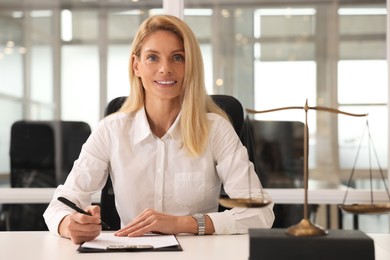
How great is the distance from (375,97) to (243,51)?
0.75m

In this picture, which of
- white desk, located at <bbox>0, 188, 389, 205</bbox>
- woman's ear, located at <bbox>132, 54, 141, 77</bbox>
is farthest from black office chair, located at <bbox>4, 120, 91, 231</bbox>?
woman's ear, located at <bbox>132, 54, 141, 77</bbox>

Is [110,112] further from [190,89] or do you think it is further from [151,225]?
[151,225]

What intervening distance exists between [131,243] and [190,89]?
0.76 metres

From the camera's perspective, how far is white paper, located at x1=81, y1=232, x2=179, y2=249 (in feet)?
5.41

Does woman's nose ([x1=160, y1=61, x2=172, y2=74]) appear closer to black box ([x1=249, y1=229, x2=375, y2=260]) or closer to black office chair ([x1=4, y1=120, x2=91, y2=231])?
black box ([x1=249, y1=229, x2=375, y2=260])

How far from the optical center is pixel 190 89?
7.44ft

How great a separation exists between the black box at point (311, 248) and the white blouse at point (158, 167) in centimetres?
83

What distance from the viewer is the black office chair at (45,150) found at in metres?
3.46

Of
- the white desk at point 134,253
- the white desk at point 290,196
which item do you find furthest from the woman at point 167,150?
the white desk at point 290,196

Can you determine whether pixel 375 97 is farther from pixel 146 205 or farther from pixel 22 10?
pixel 22 10

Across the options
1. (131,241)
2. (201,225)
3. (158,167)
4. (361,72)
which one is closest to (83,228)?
(131,241)

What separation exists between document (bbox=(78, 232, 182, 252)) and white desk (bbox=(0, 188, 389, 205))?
5.19 feet

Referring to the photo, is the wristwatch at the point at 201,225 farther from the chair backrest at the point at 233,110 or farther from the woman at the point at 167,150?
the chair backrest at the point at 233,110

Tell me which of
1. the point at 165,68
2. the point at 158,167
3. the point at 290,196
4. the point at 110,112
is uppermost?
the point at 165,68
